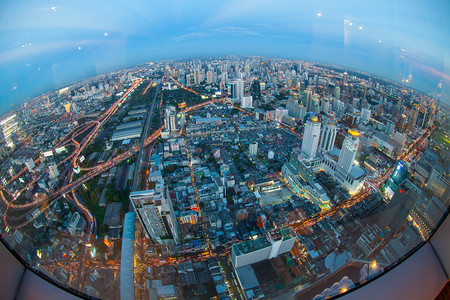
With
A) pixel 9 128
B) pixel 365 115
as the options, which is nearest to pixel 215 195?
pixel 9 128

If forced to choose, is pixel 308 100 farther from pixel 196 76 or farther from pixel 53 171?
pixel 53 171

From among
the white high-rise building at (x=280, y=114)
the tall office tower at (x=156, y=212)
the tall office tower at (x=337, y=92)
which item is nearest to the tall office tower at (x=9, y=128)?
the tall office tower at (x=156, y=212)

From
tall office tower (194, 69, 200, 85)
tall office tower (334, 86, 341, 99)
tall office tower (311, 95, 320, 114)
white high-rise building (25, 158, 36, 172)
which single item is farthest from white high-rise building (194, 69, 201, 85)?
white high-rise building (25, 158, 36, 172)

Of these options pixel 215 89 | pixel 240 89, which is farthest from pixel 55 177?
pixel 215 89

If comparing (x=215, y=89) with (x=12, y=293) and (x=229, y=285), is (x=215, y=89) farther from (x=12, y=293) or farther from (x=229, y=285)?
(x=12, y=293)

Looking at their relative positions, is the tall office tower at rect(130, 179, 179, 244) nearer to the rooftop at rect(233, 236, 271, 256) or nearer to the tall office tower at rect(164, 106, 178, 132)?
the rooftop at rect(233, 236, 271, 256)

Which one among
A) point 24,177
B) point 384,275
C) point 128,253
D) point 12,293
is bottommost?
point 128,253

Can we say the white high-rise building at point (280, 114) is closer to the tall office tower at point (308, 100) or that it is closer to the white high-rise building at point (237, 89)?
the tall office tower at point (308, 100)
